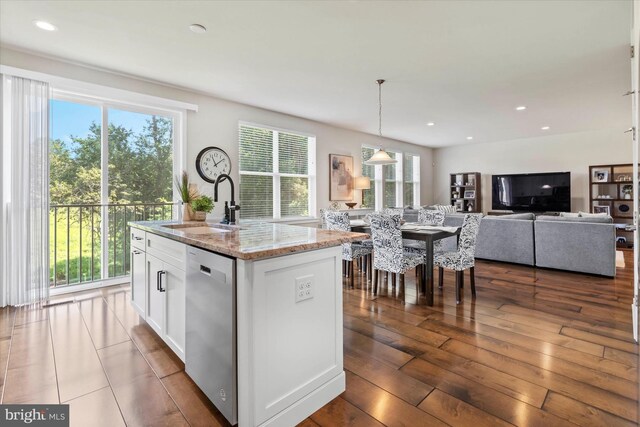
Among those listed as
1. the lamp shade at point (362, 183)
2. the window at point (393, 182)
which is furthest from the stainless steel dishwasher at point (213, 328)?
the window at point (393, 182)

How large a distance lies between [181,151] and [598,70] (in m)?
5.25

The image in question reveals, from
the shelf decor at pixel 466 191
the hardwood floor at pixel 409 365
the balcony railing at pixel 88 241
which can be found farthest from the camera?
the shelf decor at pixel 466 191

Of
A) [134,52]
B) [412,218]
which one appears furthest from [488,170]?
[134,52]

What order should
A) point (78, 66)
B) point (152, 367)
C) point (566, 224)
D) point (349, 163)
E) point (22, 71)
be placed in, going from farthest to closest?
point (349, 163)
point (566, 224)
point (78, 66)
point (22, 71)
point (152, 367)

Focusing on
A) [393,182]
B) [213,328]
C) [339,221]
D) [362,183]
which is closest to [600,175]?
[393,182]

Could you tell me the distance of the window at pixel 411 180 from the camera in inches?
339

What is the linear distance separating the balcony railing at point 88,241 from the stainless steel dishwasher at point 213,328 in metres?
2.82

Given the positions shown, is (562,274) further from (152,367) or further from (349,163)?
(152,367)

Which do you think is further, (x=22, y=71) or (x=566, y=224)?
(x=566, y=224)

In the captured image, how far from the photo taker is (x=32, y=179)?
3217 millimetres

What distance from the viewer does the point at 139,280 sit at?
2652 millimetres

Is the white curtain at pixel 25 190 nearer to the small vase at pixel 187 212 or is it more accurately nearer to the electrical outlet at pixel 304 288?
the small vase at pixel 187 212

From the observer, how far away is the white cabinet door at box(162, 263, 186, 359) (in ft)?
6.37

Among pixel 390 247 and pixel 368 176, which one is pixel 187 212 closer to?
pixel 390 247
